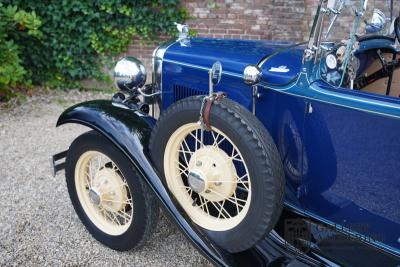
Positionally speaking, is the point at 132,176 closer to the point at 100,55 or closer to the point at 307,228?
the point at 307,228

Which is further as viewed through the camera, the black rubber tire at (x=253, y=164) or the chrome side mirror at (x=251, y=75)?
the chrome side mirror at (x=251, y=75)

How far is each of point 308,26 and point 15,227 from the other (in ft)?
14.9

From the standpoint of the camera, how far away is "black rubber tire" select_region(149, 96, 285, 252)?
1.77 meters

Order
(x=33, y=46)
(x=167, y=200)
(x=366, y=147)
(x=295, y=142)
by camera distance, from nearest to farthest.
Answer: (x=366, y=147)
(x=295, y=142)
(x=167, y=200)
(x=33, y=46)

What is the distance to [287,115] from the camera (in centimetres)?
201

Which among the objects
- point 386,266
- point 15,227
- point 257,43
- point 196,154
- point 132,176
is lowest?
point 15,227

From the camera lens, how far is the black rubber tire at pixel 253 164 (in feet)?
5.80

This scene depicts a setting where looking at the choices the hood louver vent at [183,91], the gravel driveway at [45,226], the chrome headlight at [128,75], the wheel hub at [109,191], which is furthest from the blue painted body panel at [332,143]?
the gravel driveway at [45,226]

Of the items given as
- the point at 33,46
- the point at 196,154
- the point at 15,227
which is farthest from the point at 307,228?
the point at 33,46

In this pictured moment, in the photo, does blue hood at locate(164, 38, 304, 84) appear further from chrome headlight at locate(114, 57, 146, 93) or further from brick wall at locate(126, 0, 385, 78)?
brick wall at locate(126, 0, 385, 78)

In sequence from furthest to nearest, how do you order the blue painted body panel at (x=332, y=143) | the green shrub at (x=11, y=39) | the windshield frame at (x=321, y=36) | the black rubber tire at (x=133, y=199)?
the green shrub at (x=11, y=39) < the black rubber tire at (x=133, y=199) < the windshield frame at (x=321, y=36) < the blue painted body panel at (x=332, y=143)

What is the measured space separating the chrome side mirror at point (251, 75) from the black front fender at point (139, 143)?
0.68m

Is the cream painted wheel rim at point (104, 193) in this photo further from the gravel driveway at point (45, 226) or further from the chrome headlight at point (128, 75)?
the chrome headlight at point (128, 75)

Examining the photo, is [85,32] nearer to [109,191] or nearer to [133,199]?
[109,191]
